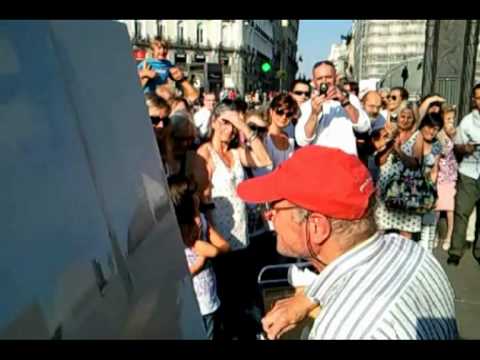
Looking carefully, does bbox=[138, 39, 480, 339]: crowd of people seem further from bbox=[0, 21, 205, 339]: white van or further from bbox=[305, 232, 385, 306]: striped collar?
bbox=[0, 21, 205, 339]: white van

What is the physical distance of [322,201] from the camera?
61.2 inches

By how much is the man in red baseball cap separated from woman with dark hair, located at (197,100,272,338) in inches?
89.7

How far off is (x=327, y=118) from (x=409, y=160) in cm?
85

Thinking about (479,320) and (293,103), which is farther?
(293,103)

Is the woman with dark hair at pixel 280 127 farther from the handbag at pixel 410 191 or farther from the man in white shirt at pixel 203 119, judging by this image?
the handbag at pixel 410 191

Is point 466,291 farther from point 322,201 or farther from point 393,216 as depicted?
point 322,201

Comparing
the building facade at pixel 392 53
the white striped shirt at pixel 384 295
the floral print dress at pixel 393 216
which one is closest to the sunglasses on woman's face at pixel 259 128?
the floral print dress at pixel 393 216

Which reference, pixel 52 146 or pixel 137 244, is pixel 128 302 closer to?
pixel 137 244

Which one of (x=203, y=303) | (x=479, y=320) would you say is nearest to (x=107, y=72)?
(x=203, y=303)

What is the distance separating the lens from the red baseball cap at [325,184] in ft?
5.08

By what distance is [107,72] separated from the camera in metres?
1.31

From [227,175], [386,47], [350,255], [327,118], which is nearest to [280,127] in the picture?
[327,118]

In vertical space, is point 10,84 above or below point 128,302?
above
